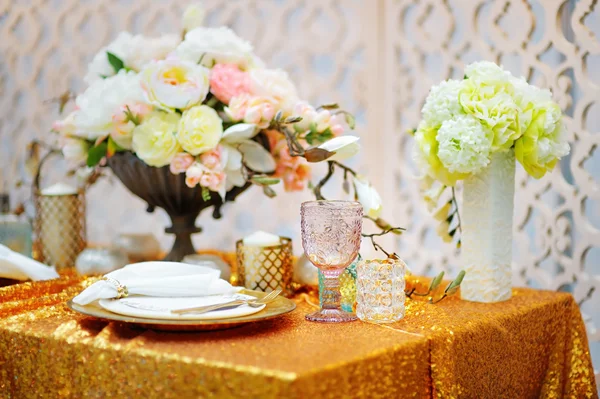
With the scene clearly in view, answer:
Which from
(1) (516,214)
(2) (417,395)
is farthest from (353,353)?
(1) (516,214)

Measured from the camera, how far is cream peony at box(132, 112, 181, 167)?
1.31m

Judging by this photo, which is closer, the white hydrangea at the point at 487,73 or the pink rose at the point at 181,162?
the white hydrangea at the point at 487,73

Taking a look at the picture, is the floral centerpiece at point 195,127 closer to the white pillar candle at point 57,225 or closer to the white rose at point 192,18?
the white rose at point 192,18

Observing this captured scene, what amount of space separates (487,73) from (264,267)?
0.53 metres

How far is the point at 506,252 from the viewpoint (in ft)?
4.12

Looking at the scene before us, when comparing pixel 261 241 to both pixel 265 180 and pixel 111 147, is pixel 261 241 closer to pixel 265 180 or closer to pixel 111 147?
pixel 265 180

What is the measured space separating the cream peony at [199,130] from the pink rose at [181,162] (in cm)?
1

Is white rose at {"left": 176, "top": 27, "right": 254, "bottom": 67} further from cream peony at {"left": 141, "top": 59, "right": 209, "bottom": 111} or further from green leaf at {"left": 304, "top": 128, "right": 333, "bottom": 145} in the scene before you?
green leaf at {"left": 304, "top": 128, "right": 333, "bottom": 145}

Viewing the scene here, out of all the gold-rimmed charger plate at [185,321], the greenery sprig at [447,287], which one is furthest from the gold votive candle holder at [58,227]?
the greenery sprig at [447,287]

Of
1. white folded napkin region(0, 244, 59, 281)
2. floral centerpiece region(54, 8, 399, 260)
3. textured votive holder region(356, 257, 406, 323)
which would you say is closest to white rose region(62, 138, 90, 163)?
floral centerpiece region(54, 8, 399, 260)

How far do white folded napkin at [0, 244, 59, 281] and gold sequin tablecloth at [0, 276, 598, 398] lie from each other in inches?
3.1

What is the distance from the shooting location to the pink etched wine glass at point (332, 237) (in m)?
1.05

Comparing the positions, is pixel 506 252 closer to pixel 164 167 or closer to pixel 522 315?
pixel 522 315

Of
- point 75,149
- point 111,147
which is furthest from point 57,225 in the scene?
point 111,147
